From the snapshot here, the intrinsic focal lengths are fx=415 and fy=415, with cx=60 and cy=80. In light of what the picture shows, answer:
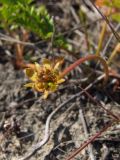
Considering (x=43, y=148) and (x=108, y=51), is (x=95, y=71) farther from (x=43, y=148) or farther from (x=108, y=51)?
(x=43, y=148)

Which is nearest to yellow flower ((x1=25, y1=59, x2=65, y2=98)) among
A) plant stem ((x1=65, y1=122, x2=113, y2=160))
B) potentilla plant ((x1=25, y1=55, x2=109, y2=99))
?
potentilla plant ((x1=25, y1=55, x2=109, y2=99))

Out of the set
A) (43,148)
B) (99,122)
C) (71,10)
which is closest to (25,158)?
(43,148)

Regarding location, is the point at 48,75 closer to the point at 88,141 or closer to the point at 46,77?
the point at 46,77

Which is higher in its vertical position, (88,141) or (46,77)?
(46,77)

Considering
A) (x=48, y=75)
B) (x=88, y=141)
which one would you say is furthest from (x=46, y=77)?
(x=88, y=141)

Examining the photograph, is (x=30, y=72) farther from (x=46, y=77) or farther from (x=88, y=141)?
(x=88, y=141)

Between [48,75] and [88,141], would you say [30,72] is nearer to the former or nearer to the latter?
[48,75]

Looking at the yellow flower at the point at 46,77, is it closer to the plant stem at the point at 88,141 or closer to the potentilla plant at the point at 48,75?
the potentilla plant at the point at 48,75

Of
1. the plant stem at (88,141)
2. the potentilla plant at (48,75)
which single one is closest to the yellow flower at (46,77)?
the potentilla plant at (48,75)

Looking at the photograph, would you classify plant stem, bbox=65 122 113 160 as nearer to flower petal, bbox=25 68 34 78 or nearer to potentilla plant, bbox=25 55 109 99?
potentilla plant, bbox=25 55 109 99
